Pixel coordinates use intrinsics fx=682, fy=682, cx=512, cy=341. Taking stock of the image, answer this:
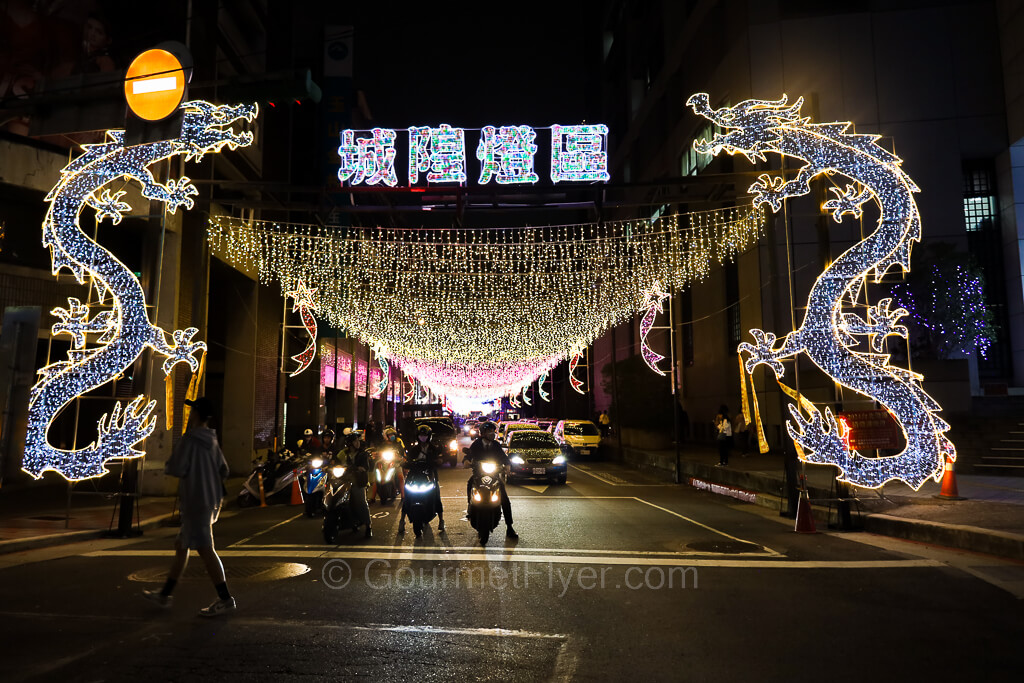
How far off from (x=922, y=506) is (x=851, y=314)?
3866 mm

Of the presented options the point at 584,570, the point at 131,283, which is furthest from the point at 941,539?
the point at 131,283

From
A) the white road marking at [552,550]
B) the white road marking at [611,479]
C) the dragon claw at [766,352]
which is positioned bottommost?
the white road marking at [611,479]

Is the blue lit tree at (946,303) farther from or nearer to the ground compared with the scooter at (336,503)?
farther from the ground

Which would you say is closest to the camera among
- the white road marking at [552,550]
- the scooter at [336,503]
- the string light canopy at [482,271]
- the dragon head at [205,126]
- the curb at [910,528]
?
the curb at [910,528]

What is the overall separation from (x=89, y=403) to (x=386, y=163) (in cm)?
1044

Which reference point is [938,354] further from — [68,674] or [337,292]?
[68,674]

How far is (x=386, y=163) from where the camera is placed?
1738 centimetres

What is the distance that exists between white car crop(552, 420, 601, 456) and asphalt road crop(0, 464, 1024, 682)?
23096mm

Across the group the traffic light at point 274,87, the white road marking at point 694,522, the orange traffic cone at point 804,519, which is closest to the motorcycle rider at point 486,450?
the white road marking at point 694,522

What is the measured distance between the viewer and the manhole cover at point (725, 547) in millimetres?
9555

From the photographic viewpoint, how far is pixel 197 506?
6469mm

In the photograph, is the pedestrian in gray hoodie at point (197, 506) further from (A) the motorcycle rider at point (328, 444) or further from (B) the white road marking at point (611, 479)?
→ (B) the white road marking at point (611, 479)

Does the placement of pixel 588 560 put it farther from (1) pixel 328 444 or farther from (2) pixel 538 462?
(2) pixel 538 462

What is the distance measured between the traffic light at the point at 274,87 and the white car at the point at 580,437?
25323mm
